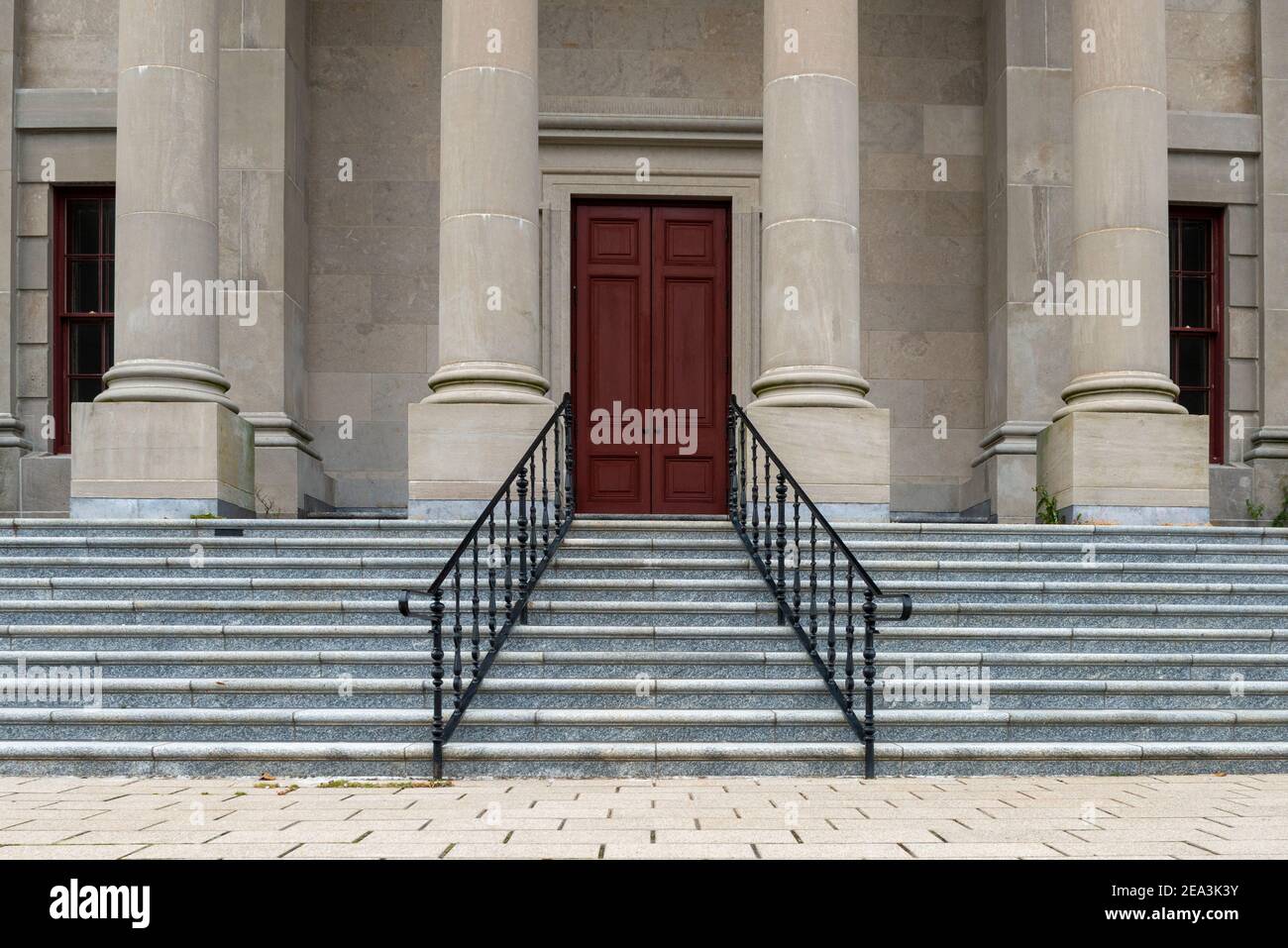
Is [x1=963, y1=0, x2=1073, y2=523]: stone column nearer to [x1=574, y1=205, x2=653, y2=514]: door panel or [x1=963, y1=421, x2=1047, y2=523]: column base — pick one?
[x1=963, y1=421, x2=1047, y2=523]: column base

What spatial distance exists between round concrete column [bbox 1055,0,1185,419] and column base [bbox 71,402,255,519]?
28.5 ft

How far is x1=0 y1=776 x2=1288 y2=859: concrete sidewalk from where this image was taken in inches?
229

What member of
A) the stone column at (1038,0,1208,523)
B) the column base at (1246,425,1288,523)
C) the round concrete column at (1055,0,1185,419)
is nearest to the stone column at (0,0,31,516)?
the stone column at (1038,0,1208,523)

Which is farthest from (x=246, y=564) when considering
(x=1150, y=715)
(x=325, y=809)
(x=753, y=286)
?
(x=753, y=286)

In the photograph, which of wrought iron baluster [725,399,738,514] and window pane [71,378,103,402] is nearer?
wrought iron baluster [725,399,738,514]

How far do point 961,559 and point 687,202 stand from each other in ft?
24.0

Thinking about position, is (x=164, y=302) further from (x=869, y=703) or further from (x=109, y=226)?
(x=869, y=703)

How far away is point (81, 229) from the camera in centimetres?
1683

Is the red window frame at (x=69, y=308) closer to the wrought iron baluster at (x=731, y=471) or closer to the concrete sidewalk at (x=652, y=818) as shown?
the wrought iron baluster at (x=731, y=471)

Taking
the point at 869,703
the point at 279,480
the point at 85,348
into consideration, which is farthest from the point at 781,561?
the point at 85,348

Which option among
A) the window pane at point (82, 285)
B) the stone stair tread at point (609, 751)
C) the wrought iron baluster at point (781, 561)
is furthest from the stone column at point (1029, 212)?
the window pane at point (82, 285)

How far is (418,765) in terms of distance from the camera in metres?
8.17

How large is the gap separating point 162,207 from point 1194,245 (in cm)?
1273

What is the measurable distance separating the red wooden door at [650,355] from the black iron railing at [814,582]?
3036 millimetres
